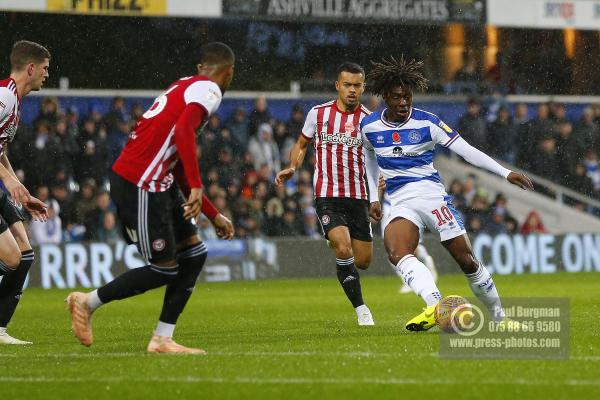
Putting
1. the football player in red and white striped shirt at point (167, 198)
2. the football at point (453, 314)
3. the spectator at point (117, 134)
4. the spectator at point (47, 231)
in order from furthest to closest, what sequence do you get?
the spectator at point (117, 134)
the spectator at point (47, 231)
the football at point (453, 314)
the football player in red and white striped shirt at point (167, 198)

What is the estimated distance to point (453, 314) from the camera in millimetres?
9391

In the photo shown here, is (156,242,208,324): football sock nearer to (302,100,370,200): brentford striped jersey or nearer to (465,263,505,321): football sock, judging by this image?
(465,263,505,321): football sock

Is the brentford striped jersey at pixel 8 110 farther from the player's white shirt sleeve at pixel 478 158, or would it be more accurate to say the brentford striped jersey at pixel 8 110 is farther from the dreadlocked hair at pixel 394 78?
the player's white shirt sleeve at pixel 478 158

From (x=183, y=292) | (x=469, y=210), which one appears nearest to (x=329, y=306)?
(x=183, y=292)

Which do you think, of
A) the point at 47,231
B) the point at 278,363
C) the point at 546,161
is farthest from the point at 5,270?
the point at 546,161

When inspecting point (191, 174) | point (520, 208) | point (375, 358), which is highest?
point (191, 174)

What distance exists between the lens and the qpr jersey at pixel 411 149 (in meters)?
10.2

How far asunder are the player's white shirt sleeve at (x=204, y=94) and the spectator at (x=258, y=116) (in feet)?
49.1

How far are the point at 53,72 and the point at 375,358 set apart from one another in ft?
55.8

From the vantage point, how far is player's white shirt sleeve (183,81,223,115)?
817 cm

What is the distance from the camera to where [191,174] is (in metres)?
8.05

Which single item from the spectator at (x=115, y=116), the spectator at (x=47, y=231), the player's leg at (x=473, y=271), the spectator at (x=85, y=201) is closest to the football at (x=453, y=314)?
the player's leg at (x=473, y=271)

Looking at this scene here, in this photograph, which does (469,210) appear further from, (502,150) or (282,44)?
(282,44)

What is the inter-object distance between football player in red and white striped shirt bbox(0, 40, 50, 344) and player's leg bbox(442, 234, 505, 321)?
10.6 feet
